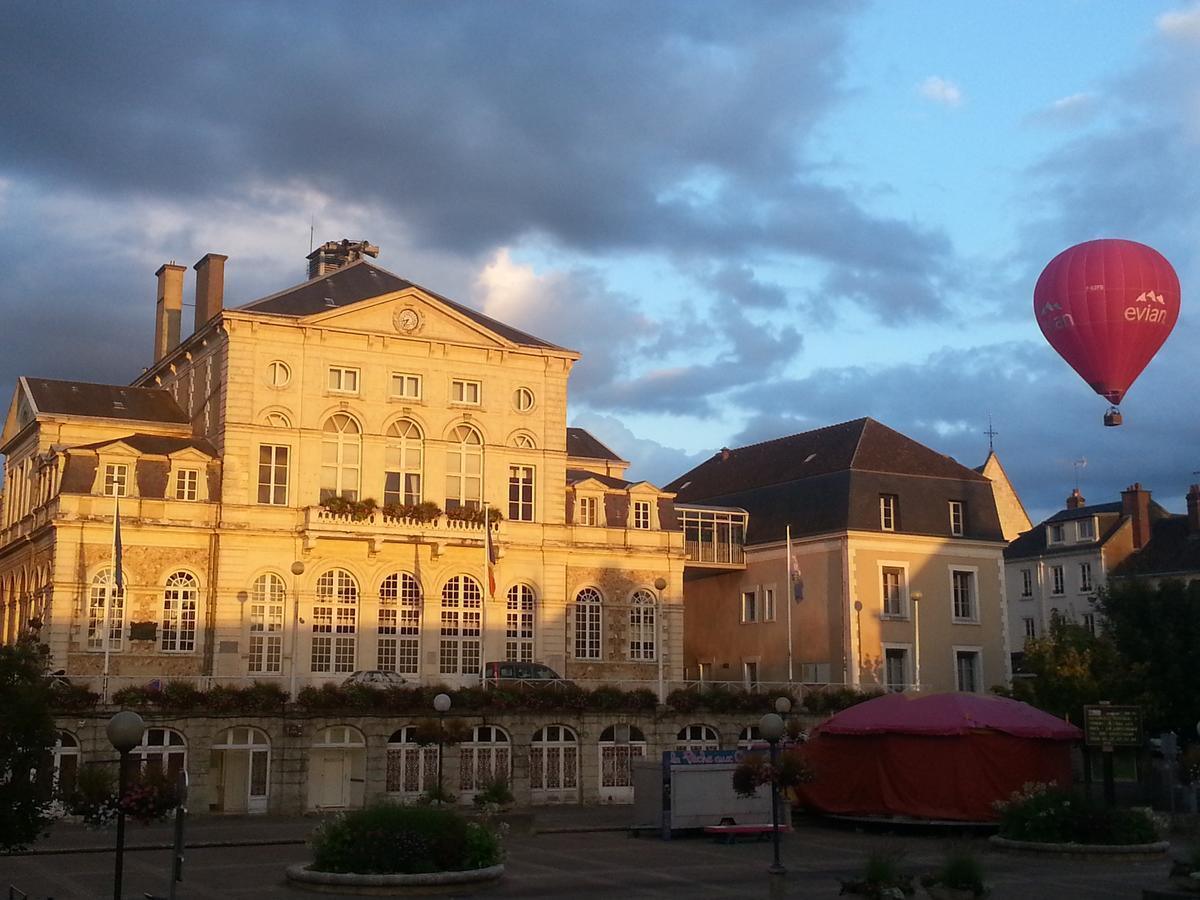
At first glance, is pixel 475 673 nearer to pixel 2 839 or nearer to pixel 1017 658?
pixel 2 839

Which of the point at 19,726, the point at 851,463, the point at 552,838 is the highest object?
the point at 851,463

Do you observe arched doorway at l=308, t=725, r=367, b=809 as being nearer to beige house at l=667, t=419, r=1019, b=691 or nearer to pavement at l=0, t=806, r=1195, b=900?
pavement at l=0, t=806, r=1195, b=900

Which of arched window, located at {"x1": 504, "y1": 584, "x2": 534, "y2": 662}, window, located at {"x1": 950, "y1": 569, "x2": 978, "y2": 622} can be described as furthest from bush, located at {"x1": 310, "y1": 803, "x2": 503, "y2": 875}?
window, located at {"x1": 950, "y1": 569, "x2": 978, "y2": 622}

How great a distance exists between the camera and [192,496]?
4219 centimetres

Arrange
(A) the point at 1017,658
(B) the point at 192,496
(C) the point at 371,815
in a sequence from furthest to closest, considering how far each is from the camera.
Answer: (A) the point at 1017,658
(B) the point at 192,496
(C) the point at 371,815

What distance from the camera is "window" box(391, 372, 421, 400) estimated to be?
149 ft

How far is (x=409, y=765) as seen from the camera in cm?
3781

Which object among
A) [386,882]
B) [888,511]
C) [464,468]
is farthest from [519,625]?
[386,882]

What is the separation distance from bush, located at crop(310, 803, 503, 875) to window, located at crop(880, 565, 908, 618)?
2930 cm

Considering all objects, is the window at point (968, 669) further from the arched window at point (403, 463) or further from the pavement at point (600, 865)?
the arched window at point (403, 463)

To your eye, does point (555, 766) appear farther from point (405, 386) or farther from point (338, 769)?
point (405, 386)

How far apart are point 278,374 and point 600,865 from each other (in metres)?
23.4

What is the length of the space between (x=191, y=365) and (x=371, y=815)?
28.7m

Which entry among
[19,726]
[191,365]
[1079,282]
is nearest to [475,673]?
[191,365]
